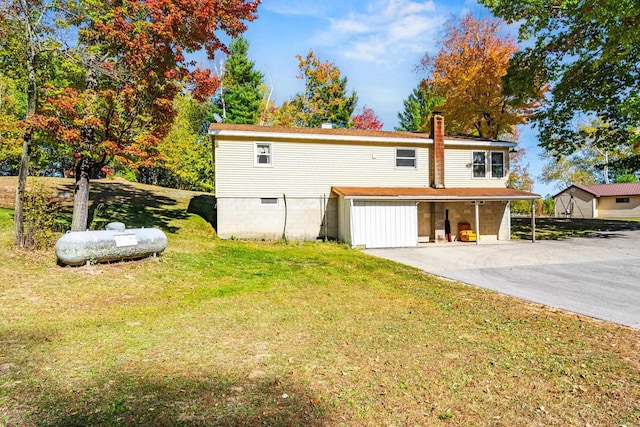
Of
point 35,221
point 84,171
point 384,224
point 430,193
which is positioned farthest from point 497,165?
point 35,221

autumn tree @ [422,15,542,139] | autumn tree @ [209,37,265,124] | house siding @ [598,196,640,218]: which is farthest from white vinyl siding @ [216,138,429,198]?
Answer: house siding @ [598,196,640,218]

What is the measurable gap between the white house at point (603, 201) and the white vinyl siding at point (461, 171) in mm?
29733

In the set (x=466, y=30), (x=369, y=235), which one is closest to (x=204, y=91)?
(x=369, y=235)

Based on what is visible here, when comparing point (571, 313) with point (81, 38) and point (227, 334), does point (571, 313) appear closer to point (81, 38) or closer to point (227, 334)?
point (227, 334)

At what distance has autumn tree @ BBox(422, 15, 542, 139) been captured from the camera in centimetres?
2392

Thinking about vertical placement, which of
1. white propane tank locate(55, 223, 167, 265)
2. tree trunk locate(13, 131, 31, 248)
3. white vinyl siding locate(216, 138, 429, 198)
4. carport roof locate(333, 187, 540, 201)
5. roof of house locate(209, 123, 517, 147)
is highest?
roof of house locate(209, 123, 517, 147)

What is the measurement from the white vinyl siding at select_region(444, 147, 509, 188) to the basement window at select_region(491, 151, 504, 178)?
394 millimetres

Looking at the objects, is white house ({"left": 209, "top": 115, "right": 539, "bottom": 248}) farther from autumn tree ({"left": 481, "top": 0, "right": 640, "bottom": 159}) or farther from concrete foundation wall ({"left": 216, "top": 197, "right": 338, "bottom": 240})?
autumn tree ({"left": 481, "top": 0, "right": 640, "bottom": 159})

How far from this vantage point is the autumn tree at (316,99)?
32.5 metres

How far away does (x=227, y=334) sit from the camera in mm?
5242

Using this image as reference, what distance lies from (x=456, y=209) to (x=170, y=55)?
1461cm

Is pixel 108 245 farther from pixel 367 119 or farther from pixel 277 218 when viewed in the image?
pixel 367 119

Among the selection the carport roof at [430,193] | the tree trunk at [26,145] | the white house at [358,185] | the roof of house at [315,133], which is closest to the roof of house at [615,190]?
the white house at [358,185]

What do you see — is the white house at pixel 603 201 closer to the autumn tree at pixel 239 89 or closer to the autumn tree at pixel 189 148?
the autumn tree at pixel 239 89
